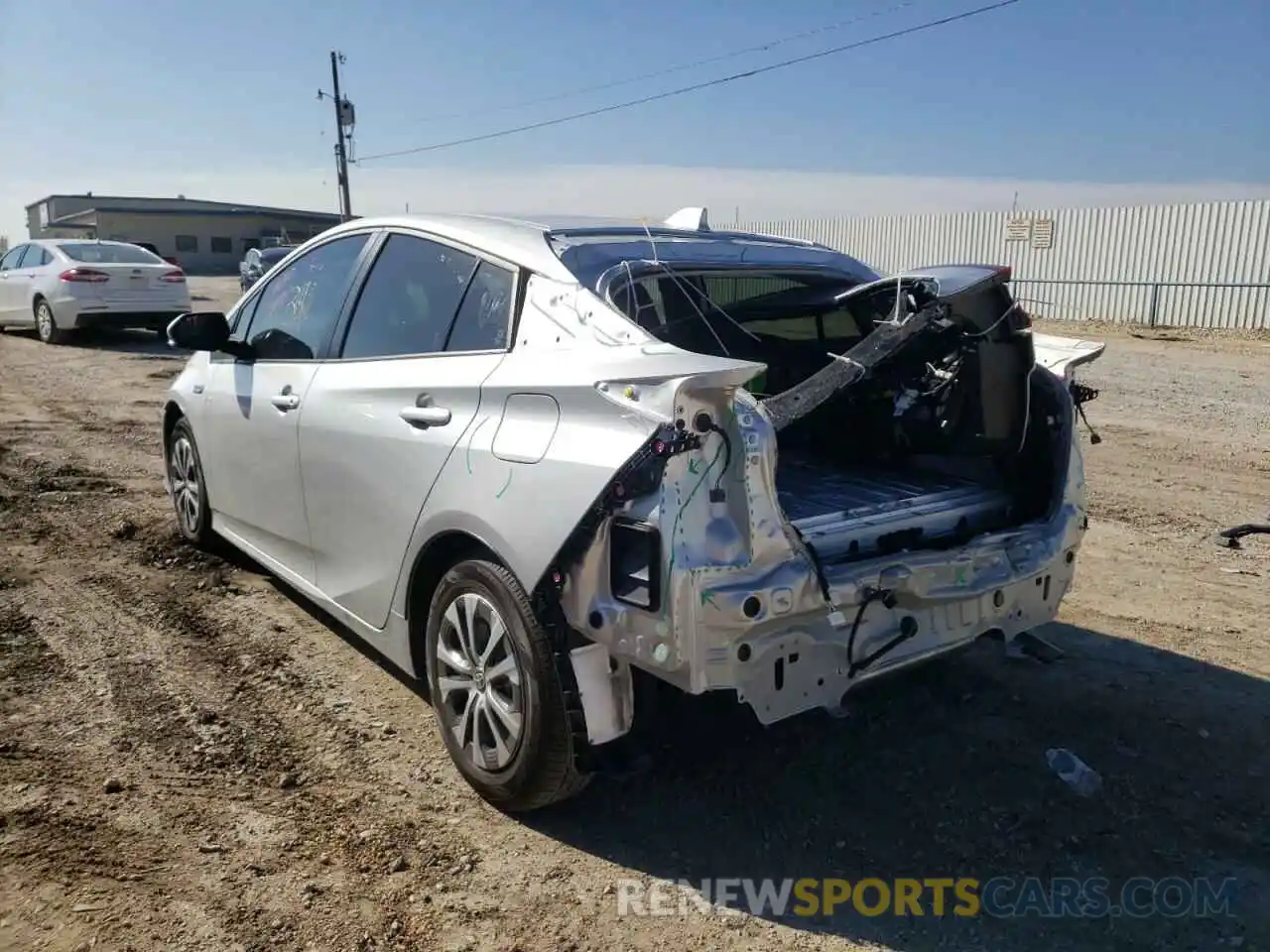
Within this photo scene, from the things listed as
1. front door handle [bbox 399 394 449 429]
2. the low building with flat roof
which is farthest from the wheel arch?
the low building with flat roof

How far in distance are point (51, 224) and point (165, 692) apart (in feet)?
224

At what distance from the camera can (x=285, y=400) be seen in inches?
167

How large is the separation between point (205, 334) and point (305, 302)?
0.56m

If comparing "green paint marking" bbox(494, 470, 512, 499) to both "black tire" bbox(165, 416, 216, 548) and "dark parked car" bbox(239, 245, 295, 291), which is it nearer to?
"black tire" bbox(165, 416, 216, 548)

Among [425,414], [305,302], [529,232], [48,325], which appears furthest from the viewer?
[48,325]

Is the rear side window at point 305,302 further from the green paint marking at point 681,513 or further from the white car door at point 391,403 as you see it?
the green paint marking at point 681,513

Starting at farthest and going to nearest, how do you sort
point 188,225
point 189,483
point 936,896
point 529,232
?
point 188,225 < point 189,483 < point 529,232 < point 936,896

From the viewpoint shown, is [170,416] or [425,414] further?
[170,416]

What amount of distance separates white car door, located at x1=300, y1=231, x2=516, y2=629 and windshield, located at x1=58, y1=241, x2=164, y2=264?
44.2ft

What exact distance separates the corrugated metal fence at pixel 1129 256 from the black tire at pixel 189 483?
53.6 ft

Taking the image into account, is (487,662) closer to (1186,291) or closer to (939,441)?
(939,441)

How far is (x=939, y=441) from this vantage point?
372cm

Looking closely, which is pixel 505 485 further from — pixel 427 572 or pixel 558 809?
pixel 558 809

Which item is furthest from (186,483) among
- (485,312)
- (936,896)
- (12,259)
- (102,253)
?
(12,259)
